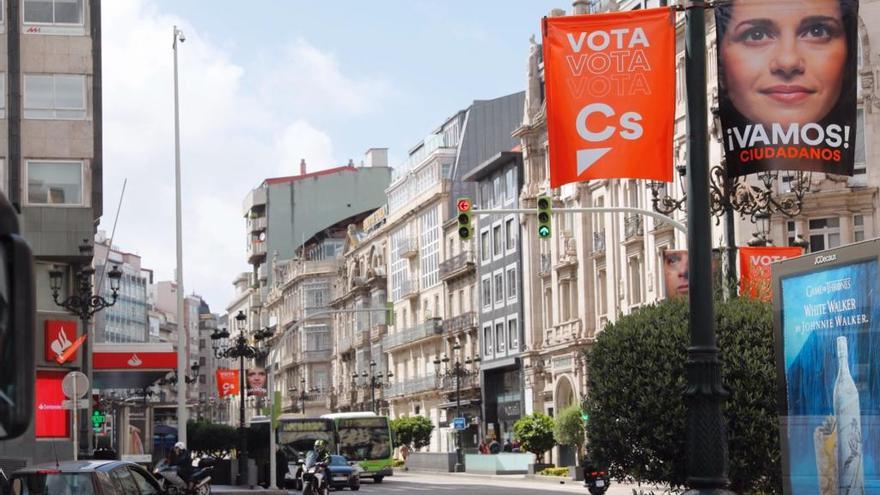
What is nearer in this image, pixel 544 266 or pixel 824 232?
pixel 824 232

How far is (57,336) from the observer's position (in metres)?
43.6

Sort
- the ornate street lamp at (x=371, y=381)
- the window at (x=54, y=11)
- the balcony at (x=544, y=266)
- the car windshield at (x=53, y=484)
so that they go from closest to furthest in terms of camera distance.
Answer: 1. the car windshield at (x=53, y=484)
2. the window at (x=54, y=11)
3. the balcony at (x=544, y=266)
4. the ornate street lamp at (x=371, y=381)

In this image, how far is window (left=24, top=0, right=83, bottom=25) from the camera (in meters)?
44.7

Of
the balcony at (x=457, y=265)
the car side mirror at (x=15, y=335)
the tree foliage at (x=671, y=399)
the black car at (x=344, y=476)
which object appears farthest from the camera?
the balcony at (x=457, y=265)

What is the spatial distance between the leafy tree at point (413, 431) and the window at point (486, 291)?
313 inches

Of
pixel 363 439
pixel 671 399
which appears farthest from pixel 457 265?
pixel 671 399

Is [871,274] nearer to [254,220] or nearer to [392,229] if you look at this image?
[392,229]

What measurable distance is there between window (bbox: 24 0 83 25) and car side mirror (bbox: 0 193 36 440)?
41494 millimetres

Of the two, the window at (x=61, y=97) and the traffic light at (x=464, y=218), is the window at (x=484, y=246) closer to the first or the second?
the window at (x=61, y=97)

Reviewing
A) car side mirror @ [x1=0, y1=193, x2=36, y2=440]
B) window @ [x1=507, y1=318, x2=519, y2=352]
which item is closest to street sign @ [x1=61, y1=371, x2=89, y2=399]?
car side mirror @ [x1=0, y1=193, x2=36, y2=440]

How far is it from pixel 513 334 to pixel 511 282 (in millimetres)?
2752

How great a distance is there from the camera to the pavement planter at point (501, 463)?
6494 cm

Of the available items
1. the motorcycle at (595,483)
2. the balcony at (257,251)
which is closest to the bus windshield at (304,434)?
the motorcycle at (595,483)

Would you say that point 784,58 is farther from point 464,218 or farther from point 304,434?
point 304,434
